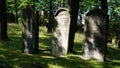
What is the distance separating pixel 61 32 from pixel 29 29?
1.56 metres

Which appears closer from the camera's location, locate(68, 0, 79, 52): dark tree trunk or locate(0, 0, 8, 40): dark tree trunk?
locate(68, 0, 79, 52): dark tree trunk

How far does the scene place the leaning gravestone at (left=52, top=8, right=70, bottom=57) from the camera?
42.1ft

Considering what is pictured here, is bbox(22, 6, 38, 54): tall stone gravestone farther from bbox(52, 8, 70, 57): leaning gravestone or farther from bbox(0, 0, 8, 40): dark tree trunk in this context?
bbox(0, 0, 8, 40): dark tree trunk

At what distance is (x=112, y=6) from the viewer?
47125 mm

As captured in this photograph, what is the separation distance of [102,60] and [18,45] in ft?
15.5

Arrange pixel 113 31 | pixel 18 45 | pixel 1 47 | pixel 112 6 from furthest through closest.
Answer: pixel 112 6 → pixel 113 31 → pixel 18 45 → pixel 1 47

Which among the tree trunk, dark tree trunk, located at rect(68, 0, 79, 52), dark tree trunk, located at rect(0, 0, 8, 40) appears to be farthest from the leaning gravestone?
dark tree trunk, located at rect(0, 0, 8, 40)

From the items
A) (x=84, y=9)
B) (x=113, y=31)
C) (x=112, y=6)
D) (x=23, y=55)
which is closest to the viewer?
(x=23, y=55)

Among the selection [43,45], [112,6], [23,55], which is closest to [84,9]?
[112,6]

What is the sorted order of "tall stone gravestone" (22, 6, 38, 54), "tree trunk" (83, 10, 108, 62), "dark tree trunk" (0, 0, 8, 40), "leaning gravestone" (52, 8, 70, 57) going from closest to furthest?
"tree trunk" (83, 10, 108, 62), "tall stone gravestone" (22, 6, 38, 54), "leaning gravestone" (52, 8, 70, 57), "dark tree trunk" (0, 0, 8, 40)

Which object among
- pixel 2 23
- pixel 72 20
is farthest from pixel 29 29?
pixel 2 23

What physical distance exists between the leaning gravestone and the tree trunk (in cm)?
100

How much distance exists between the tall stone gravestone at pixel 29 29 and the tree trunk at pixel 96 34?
2.49 metres

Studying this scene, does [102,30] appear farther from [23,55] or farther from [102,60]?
[23,55]
